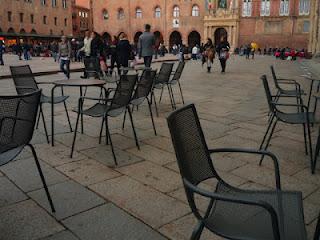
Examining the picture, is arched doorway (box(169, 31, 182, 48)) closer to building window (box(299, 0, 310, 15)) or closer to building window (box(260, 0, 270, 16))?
building window (box(260, 0, 270, 16))

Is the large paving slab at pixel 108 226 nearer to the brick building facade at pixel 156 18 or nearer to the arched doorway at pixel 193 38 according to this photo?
the brick building facade at pixel 156 18

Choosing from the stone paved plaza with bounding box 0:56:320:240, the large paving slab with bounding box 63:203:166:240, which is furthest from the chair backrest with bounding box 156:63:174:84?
the large paving slab with bounding box 63:203:166:240

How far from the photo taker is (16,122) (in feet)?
8.86

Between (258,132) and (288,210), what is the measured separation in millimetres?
3385

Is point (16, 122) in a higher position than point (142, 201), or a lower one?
higher

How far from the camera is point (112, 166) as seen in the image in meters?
3.79

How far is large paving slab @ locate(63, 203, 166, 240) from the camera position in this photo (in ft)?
8.13

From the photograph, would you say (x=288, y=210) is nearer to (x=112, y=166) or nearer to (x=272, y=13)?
(x=112, y=166)

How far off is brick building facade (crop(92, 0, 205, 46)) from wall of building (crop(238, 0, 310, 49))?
19.0 feet

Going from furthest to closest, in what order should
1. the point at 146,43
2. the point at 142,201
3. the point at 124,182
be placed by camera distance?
the point at 146,43 < the point at 124,182 < the point at 142,201

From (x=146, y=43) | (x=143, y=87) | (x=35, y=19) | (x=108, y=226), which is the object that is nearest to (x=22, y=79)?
(x=143, y=87)

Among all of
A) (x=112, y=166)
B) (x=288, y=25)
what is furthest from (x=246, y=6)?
(x=112, y=166)

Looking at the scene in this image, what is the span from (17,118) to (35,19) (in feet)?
176

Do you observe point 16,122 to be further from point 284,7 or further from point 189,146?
point 284,7
